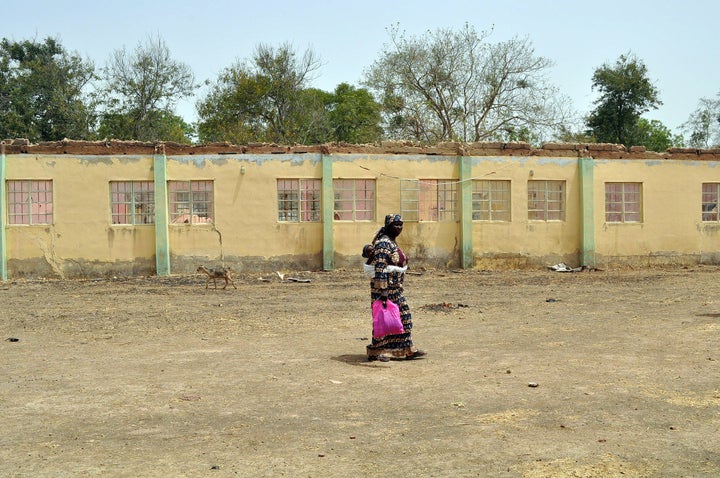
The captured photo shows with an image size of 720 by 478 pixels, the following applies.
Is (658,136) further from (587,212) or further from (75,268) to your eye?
(75,268)

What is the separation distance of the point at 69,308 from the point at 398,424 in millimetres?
9470

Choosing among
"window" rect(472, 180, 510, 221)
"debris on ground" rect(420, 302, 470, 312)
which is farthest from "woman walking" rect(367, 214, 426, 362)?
"window" rect(472, 180, 510, 221)

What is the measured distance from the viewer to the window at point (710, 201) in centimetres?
2264

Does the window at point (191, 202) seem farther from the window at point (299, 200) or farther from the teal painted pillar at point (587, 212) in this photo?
the teal painted pillar at point (587, 212)

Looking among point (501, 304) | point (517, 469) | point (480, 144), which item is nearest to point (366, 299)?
point (501, 304)

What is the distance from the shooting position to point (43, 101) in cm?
3478

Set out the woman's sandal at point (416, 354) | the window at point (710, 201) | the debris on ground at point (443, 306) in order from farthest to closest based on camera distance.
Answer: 1. the window at point (710, 201)
2. the debris on ground at point (443, 306)
3. the woman's sandal at point (416, 354)

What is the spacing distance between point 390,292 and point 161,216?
11.6 metres

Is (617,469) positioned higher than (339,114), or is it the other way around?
(339,114)

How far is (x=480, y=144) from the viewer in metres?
20.7

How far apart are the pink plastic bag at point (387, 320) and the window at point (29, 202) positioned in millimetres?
12709

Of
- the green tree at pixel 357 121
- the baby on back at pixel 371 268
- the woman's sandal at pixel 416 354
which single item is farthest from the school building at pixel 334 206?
the green tree at pixel 357 121

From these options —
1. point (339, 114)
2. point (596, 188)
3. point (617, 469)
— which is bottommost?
point (617, 469)

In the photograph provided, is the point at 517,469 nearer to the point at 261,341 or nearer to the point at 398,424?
the point at 398,424
